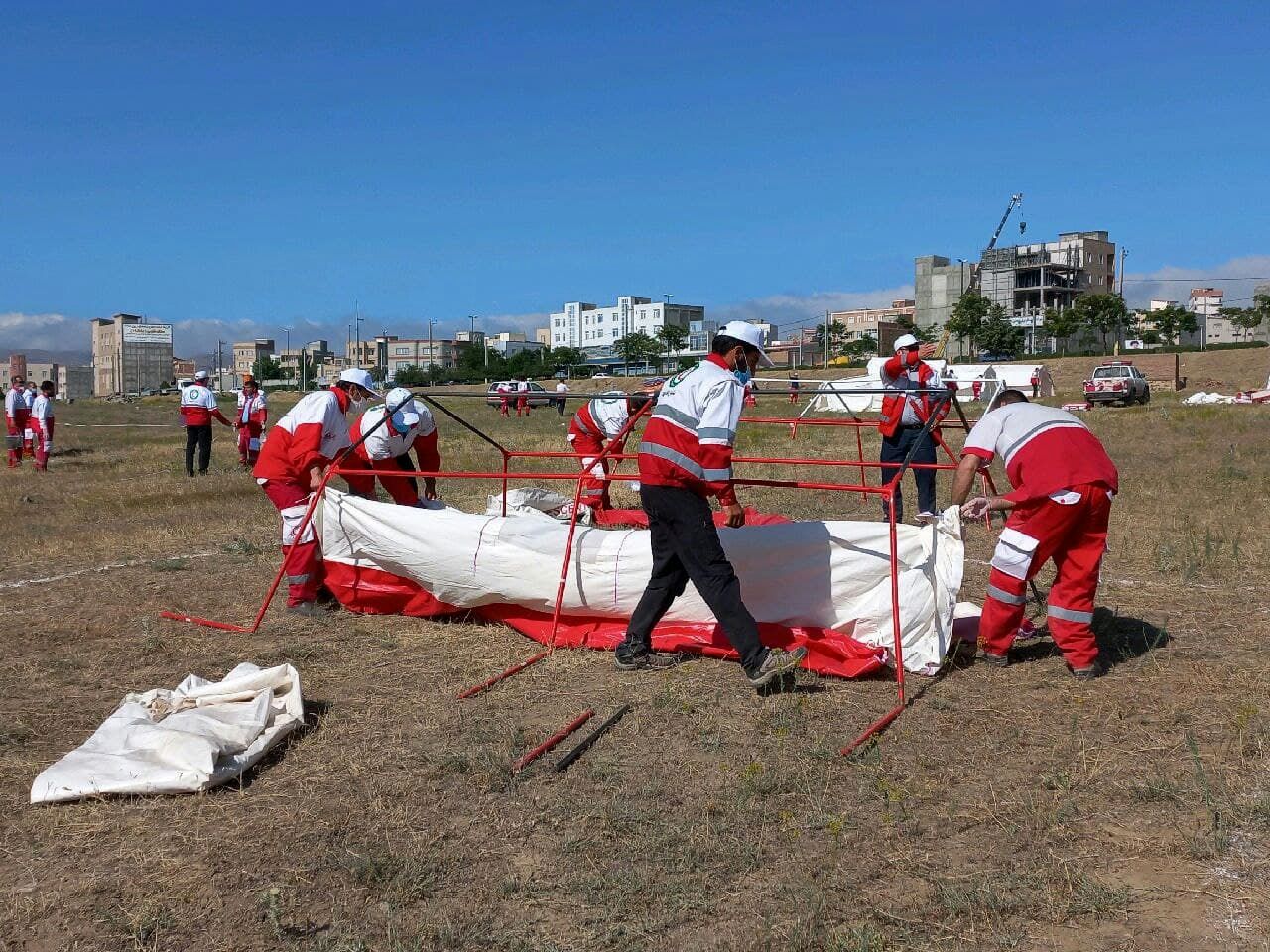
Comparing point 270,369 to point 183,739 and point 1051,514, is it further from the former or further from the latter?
point 1051,514

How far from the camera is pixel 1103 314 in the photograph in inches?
2680

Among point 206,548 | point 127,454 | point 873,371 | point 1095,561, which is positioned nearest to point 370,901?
point 1095,561

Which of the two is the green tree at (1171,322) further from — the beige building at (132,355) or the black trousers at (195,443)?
the beige building at (132,355)

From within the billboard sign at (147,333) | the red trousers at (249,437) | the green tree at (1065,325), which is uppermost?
the billboard sign at (147,333)

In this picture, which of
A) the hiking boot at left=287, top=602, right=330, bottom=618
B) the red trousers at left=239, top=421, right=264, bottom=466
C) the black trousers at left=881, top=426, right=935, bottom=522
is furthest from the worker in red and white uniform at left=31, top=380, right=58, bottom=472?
the black trousers at left=881, top=426, right=935, bottom=522

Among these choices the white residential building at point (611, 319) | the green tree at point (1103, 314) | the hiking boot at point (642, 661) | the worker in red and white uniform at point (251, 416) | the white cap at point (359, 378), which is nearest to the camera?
the hiking boot at point (642, 661)

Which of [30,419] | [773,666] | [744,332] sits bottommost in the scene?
[773,666]

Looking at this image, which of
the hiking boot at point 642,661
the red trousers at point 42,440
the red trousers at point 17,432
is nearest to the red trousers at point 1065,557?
the hiking boot at point 642,661

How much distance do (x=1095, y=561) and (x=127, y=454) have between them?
65.0 feet

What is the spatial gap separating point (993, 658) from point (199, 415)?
12543mm

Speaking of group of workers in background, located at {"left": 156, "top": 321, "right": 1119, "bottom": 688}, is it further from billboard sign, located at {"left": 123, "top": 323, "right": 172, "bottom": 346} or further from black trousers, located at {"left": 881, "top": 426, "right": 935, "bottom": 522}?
billboard sign, located at {"left": 123, "top": 323, "right": 172, "bottom": 346}

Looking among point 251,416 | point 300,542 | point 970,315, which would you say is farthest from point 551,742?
point 970,315

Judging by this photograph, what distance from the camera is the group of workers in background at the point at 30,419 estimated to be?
674 inches

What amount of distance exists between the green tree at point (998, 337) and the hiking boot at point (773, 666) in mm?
67483
